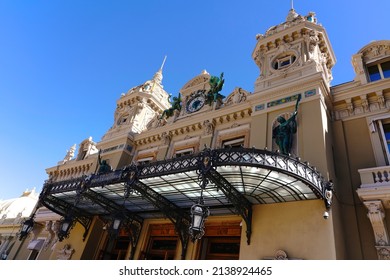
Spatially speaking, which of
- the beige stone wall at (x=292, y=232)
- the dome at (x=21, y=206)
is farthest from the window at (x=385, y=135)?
the dome at (x=21, y=206)

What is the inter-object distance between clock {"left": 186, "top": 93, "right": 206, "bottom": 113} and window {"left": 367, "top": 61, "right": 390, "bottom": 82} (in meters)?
9.14

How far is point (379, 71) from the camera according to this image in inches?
519

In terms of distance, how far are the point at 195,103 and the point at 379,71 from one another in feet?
33.6

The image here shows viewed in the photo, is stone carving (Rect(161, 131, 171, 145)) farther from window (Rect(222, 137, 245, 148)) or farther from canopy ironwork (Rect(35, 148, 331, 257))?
canopy ironwork (Rect(35, 148, 331, 257))

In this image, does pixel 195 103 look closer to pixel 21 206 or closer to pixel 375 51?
pixel 375 51

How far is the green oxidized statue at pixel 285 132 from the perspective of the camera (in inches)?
448

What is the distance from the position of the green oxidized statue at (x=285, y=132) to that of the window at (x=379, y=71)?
14.9 ft

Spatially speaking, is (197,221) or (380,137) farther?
(380,137)

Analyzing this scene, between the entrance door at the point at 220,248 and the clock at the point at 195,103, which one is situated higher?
the clock at the point at 195,103

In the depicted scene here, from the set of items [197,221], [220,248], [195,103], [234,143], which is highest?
[195,103]

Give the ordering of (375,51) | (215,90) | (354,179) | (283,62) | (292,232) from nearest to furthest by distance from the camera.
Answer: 1. (292,232)
2. (354,179)
3. (375,51)
4. (283,62)
5. (215,90)

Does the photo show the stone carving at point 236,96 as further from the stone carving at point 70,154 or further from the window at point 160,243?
the stone carving at point 70,154

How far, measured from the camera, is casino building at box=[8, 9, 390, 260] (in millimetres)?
9156

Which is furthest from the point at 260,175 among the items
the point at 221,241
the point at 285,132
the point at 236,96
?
the point at 236,96
